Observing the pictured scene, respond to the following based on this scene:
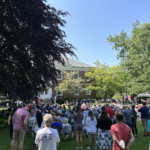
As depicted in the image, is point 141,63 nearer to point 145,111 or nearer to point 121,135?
point 145,111

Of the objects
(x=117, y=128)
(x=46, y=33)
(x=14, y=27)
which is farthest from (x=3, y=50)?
(x=117, y=128)

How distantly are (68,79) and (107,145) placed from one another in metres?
32.0

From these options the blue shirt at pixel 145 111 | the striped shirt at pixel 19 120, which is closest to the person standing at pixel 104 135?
the striped shirt at pixel 19 120

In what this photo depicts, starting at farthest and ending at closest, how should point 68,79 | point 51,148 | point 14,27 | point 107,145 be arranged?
point 68,79 < point 14,27 < point 107,145 < point 51,148

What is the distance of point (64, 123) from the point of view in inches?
321

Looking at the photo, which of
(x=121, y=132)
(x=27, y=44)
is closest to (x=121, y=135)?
(x=121, y=132)

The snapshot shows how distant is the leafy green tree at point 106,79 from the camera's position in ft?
125

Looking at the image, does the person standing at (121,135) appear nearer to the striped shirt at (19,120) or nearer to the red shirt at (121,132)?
the red shirt at (121,132)

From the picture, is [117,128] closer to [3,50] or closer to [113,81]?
[3,50]

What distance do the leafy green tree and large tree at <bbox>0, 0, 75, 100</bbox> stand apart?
2672cm

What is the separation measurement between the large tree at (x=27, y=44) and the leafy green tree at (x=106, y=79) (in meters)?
26.7

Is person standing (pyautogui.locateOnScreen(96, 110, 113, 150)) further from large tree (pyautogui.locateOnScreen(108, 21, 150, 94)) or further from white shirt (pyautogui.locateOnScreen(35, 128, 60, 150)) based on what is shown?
large tree (pyautogui.locateOnScreen(108, 21, 150, 94))

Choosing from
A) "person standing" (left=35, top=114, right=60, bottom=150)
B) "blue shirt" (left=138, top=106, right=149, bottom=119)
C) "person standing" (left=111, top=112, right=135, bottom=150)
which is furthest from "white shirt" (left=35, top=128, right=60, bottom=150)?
"blue shirt" (left=138, top=106, right=149, bottom=119)

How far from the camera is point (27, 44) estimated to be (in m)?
11.0
